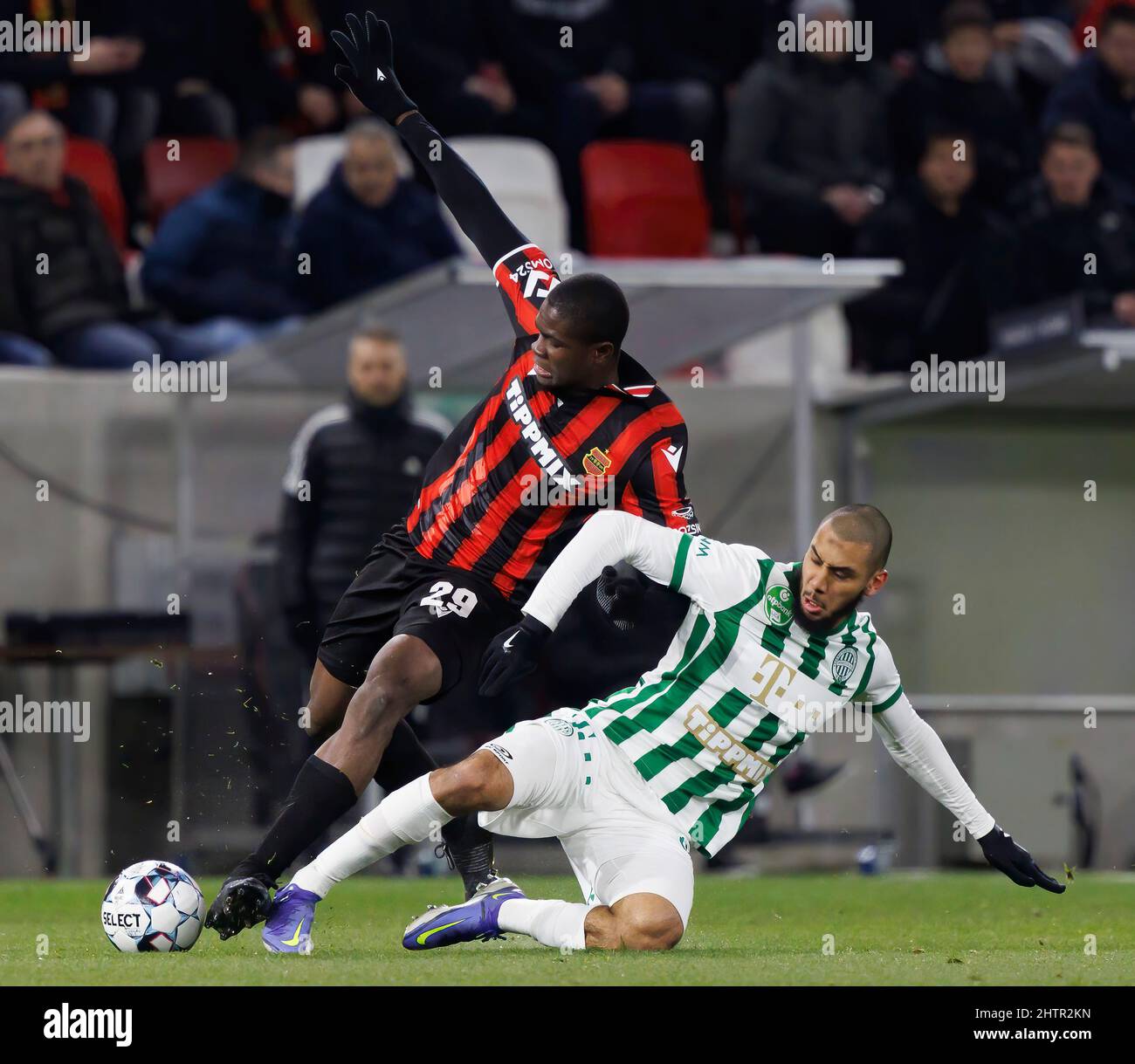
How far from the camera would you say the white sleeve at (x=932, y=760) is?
20.1 ft

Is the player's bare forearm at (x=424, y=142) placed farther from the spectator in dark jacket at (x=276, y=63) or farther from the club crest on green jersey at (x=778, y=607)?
the spectator in dark jacket at (x=276, y=63)

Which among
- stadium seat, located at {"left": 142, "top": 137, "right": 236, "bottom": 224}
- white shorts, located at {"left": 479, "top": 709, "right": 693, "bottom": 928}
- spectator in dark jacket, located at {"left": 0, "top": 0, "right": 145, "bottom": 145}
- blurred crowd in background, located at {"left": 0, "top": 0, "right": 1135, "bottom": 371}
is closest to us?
white shorts, located at {"left": 479, "top": 709, "right": 693, "bottom": 928}

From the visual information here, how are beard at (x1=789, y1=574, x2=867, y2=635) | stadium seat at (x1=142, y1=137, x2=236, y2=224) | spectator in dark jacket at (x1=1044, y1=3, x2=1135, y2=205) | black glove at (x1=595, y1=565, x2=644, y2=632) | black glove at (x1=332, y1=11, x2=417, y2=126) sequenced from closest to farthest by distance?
black glove at (x1=595, y1=565, x2=644, y2=632), beard at (x1=789, y1=574, x2=867, y2=635), black glove at (x1=332, y1=11, x2=417, y2=126), stadium seat at (x1=142, y1=137, x2=236, y2=224), spectator in dark jacket at (x1=1044, y1=3, x2=1135, y2=205)

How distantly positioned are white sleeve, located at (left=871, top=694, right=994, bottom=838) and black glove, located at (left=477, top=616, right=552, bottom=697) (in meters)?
1.17

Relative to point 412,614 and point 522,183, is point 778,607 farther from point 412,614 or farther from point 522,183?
point 522,183

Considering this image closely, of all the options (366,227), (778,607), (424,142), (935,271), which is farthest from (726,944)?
(935,271)

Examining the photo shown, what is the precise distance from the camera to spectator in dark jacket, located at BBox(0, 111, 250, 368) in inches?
455

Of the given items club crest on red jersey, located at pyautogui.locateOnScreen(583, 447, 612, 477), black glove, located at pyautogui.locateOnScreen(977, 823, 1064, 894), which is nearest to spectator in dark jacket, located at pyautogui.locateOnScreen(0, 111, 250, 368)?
club crest on red jersey, located at pyautogui.locateOnScreen(583, 447, 612, 477)

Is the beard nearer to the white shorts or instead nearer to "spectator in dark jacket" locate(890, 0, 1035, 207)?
Answer: the white shorts

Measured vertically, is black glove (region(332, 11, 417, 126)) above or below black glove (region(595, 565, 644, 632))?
above

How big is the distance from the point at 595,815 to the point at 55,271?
22.0 feet

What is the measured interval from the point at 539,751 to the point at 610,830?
0.35 metres

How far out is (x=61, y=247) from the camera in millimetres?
11625
